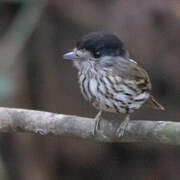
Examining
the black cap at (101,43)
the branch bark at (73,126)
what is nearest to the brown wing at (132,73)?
the black cap at (101,43)

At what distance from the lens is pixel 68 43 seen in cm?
512

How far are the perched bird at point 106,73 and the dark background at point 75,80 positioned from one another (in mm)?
1856

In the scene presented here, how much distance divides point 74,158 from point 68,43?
1279mm

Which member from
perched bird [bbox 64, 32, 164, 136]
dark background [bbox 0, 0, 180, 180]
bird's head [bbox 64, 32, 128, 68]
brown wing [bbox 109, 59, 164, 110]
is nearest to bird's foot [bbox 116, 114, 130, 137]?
perched bird [bbox 64, 32, 164, 136]

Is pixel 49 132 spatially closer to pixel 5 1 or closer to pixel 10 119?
pixel 10 119

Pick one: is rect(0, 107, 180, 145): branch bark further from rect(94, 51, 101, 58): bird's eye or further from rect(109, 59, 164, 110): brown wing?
rect(94, 51, 101, 58): bird's eye

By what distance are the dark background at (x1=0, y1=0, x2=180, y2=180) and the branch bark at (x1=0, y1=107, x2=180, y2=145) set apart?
1609 millimetres

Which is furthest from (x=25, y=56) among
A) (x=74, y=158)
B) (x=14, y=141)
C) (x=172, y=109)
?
(x=172, y=109)

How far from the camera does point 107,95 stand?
2.91 metres

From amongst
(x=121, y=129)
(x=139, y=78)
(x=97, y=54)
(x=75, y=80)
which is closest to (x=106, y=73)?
(x=97, y=54)

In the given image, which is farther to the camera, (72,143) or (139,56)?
(72,143)

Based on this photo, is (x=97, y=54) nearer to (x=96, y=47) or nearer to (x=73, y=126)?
(x=96, y=47)

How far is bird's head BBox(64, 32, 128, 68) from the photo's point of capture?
282 centimetres

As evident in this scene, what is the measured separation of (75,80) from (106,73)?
2.23m
